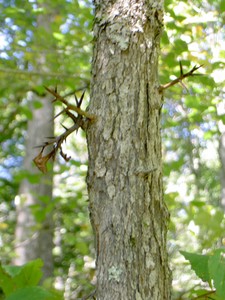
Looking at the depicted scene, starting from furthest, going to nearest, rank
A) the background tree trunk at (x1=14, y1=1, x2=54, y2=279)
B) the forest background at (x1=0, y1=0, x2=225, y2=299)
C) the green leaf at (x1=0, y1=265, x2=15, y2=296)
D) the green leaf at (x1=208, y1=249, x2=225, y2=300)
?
1. the background tree trunk at (x1=14, y1=1, x2=54, y2=279)
2. the forest background at (x1=0, y1=0, x2=225, y2=299)
3. the green leaf at (x1=0, y1=265, x2=15, y2=296)
4. the green leaf at (x1=208, y1=249, x2=225, y2=300)

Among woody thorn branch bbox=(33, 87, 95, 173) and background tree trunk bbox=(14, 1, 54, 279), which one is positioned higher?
background tree trunk bbox=(14, 1, 54, 279)

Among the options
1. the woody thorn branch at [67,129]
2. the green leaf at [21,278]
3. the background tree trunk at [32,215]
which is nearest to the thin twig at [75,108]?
the woody thorn branch at [67,129]

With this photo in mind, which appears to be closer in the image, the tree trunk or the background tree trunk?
the tree trunk

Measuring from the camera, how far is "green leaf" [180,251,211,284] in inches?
63.1

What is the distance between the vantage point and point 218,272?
4.66ft

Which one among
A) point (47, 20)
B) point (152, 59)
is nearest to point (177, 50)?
point (152, 59)

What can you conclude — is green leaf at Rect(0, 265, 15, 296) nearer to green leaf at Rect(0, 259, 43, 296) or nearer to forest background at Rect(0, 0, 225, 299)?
green leaf at Rect(0, 259, 43, 296)

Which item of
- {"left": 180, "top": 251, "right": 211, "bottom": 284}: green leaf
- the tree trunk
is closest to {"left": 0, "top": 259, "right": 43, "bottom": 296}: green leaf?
the tree trunk

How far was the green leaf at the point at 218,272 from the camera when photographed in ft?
4.59

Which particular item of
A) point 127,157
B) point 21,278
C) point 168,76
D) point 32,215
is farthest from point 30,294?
point 32,215

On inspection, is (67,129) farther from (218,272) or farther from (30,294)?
(218,272)

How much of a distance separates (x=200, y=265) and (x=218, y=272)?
199mm

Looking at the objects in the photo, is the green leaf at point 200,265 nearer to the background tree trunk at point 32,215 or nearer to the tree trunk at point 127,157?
the tree trunk at point 127,157

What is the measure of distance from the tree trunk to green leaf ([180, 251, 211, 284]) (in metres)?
0.17
